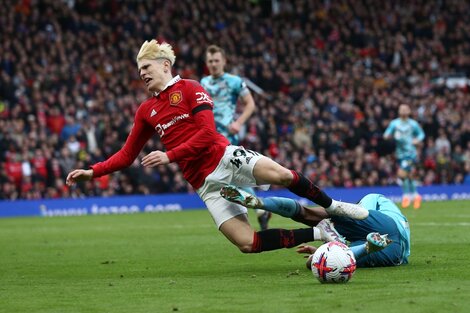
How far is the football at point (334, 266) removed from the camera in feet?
30.7

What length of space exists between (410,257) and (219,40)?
25568 millimetres

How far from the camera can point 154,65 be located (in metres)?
11.0

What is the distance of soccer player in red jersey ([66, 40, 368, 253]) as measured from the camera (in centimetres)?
1066

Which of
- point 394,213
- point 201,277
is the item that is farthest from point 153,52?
point 394,213

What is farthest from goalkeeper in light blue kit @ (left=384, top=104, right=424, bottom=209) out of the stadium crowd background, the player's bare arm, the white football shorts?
the white football shorts

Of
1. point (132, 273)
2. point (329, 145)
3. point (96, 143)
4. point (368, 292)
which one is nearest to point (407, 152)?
point (329, 145)

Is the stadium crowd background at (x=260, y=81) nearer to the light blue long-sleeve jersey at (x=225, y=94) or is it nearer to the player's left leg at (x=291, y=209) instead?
the light blue long-sleeve jersey at (x=225, y=94)

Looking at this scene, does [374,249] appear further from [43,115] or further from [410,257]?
[43,115]

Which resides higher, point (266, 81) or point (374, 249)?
point (266, 81)

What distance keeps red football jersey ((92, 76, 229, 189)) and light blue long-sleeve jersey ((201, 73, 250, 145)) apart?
491 cm

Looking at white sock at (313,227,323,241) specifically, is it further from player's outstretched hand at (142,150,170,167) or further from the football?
player's outstretched hand at (142,150,170,167)

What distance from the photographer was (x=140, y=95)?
102 feet

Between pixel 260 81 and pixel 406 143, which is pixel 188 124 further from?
pixel 260 81

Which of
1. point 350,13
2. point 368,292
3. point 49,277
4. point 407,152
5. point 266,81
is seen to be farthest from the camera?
point 350,13
